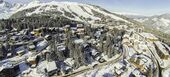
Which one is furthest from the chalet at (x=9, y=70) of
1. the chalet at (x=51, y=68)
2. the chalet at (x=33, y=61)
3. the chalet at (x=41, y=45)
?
the chalet at (x=41, y=45)

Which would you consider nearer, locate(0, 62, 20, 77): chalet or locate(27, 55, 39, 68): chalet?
locate(0, 62, 20, 77): chalet

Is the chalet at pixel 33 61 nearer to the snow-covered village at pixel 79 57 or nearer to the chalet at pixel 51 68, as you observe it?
the snow-covered village at pixel 79 57

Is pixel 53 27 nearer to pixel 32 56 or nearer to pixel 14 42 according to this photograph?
pixel 14 42

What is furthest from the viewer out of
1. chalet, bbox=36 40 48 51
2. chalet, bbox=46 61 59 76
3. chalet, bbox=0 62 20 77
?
chalet, bbox=36 40 48 51

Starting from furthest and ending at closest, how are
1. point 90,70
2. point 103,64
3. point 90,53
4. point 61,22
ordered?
point 61,22, point 90,53, point 103,64, point 90,70

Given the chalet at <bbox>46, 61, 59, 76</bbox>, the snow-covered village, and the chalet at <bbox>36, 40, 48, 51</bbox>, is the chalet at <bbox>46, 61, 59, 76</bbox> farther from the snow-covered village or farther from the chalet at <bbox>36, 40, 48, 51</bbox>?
the chalet at <bbox>36, 40, 48, 51</bbox>

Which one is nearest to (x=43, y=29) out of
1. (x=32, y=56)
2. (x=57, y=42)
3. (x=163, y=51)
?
(x=57, y=42)

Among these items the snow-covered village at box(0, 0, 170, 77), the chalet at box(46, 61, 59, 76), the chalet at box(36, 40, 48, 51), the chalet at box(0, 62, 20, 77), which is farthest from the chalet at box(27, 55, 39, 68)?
the chalet at box(36, 40, 48, 51)

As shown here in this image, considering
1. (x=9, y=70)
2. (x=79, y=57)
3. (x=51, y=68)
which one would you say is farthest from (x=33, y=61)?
(x=79, y=57)

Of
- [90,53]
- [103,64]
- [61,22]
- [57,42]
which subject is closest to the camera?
[103,64]

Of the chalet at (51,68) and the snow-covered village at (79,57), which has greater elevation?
the chalet at (51,68)

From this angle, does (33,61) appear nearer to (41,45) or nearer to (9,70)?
(9,70)
